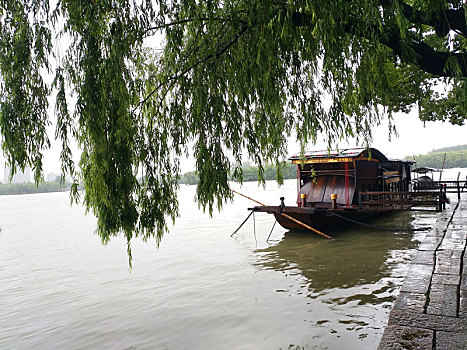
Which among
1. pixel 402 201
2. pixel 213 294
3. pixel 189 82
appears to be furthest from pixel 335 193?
pixel 189 82

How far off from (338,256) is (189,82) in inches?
358

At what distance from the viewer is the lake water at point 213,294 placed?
20.6 feet

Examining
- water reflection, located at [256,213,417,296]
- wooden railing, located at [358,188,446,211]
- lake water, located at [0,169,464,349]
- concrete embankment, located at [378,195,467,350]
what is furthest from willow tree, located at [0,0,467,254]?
wooden railing, located at [358,188,446,211]

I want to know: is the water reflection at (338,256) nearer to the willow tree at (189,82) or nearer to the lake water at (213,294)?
the lake water at (213,294)

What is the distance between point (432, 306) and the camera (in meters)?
4.36

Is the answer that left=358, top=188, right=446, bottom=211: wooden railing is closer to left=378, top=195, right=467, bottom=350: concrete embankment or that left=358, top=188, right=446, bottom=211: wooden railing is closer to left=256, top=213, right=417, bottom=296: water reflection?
left=256, top=213, right=417, bottom=296: water reflection

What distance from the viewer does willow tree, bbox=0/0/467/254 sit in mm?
3459

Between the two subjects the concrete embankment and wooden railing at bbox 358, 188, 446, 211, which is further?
wooden railing at bbox 358, 188, 446, 211

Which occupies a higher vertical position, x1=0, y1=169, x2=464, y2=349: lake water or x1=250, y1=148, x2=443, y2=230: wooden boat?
x1=250, y1=148, x2=443, y2=230: wooden boat

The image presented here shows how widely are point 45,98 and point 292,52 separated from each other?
2806 mm

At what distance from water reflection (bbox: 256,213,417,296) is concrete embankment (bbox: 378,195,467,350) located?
2.29 meters

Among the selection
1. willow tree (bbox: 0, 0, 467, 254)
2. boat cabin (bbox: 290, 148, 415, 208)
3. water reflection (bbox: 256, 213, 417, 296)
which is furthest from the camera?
boat cabin (bbox: 290, 148, 415, 208)

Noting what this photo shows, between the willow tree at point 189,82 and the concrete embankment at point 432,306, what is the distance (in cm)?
224

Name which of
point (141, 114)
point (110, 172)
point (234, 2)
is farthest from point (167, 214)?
point (234, 2)
